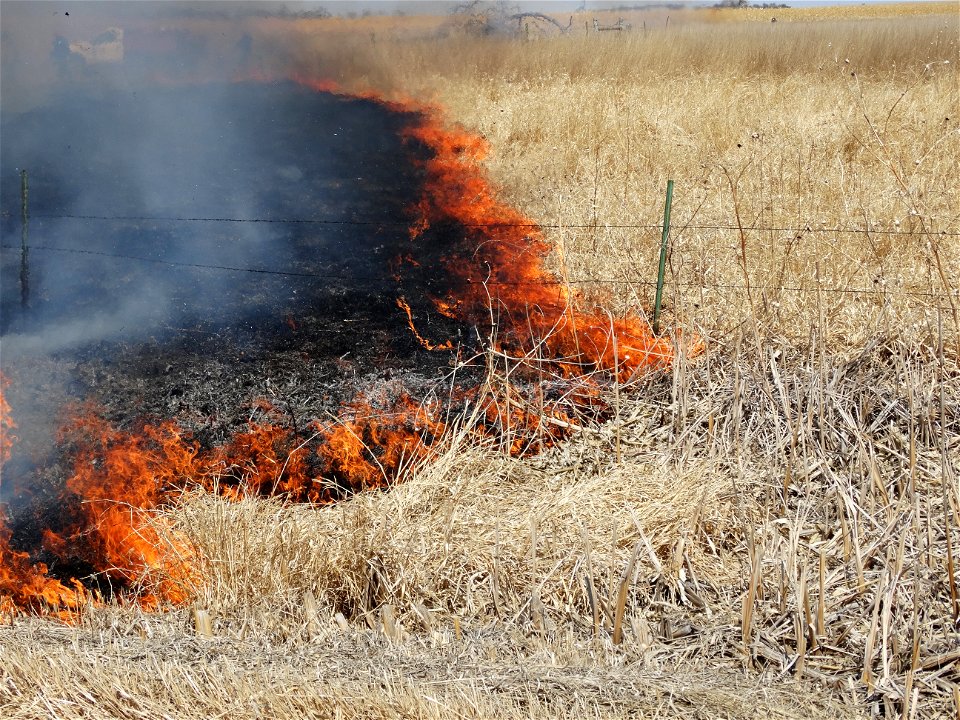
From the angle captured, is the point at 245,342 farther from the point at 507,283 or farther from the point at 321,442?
the point at 507,283

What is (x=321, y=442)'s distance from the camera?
5.14 metres

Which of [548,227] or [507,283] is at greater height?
[548,227]

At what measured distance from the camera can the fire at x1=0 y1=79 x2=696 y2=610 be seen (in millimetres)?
4281

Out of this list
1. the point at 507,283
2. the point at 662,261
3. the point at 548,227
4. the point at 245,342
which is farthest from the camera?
the point at 548,227

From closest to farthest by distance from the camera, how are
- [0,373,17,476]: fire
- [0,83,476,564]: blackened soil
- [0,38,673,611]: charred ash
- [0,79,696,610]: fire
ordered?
[0,79,696,610]: fire, [0,38,673,611]: charred ash, [0,373,17,476]: fire, [0,83,476,564]: blackened soil

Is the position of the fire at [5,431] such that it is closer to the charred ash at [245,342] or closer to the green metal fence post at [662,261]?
the charred ash at [245,342]

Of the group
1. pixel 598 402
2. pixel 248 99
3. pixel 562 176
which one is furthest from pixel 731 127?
pixel 248 99

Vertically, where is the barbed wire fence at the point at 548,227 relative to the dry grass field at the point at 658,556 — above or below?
above

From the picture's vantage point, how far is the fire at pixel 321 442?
428 centimetres

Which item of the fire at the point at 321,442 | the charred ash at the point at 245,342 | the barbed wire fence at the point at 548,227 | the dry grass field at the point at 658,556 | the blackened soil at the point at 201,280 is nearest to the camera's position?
the dry grass field at the point at 658,556

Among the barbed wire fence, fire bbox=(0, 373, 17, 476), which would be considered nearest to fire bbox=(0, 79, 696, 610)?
fire bbox=(0, 373, 17, 476)

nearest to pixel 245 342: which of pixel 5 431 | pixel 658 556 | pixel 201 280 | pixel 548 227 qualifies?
pixel 201 280

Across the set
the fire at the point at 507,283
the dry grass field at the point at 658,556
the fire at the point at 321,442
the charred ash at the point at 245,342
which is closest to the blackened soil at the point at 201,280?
→ the charred ash at the point at 245,342

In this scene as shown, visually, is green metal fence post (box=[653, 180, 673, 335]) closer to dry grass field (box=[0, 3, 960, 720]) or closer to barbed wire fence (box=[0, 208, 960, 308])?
barbed wire fence (box=[0, 208, 960, 308])
